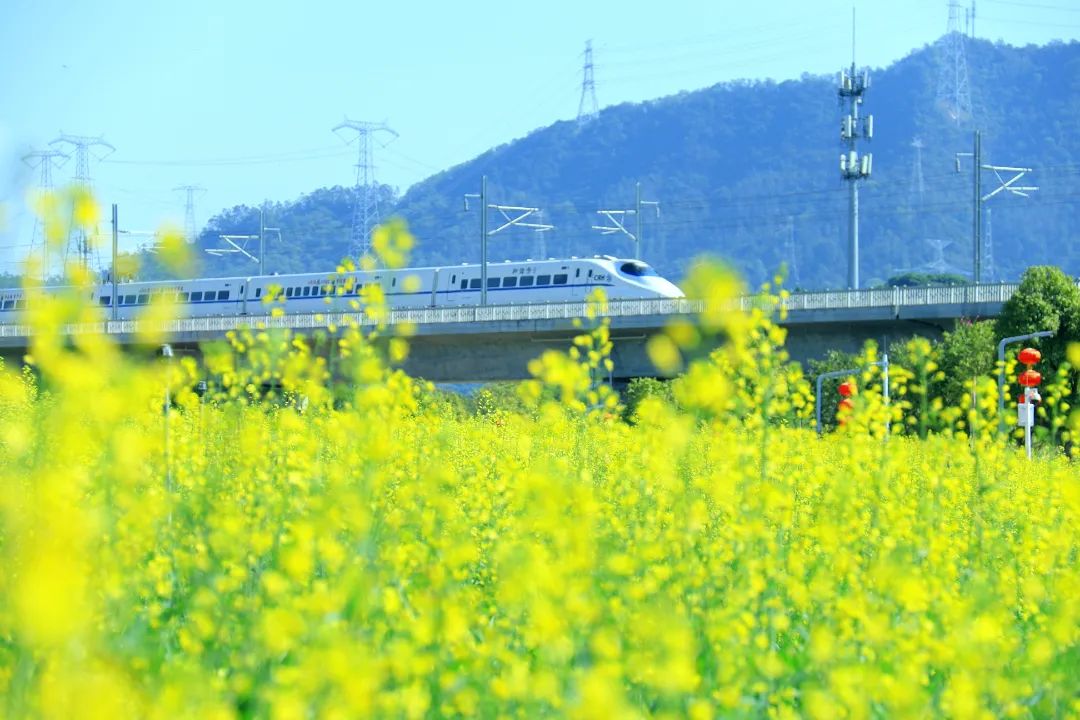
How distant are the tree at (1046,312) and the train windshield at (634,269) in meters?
12.0

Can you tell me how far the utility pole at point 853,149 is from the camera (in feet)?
124

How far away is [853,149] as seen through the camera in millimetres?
40312

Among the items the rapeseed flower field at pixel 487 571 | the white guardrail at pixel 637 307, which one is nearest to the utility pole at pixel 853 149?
the white guardrail at pixel 637 307

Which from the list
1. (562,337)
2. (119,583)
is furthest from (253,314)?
(119,583)

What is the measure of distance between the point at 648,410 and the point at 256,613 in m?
2.92

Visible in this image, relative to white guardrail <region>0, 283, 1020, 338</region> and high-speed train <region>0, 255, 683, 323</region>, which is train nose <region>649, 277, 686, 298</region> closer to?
high-speed train <region>0, 255, 683, 323</region>

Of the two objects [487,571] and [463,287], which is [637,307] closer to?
[463,287]

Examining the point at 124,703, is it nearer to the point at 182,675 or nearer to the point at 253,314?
the point at 182,675

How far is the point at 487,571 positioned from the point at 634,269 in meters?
34.7

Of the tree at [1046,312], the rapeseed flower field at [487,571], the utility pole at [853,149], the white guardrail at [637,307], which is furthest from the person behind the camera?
the utility pole at [853,149]

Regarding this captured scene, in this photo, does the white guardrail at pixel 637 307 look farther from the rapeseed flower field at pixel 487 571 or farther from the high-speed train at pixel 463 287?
the rapeseed flower field at pixel 487 571

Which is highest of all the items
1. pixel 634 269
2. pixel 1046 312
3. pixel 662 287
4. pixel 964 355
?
pixel 634 269

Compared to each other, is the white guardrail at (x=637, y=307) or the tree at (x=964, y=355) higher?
the white guardrail at (x=637, y=307)

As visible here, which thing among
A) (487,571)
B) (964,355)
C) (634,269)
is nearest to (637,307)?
(634,269)
